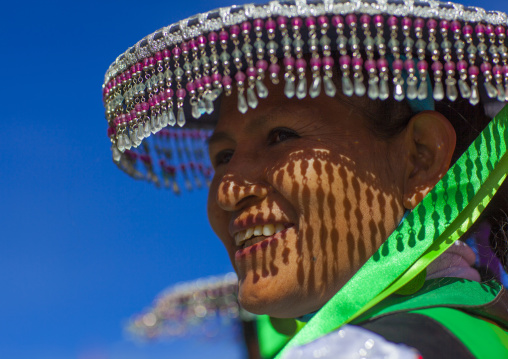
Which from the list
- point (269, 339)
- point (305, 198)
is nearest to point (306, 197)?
point (305, 198)

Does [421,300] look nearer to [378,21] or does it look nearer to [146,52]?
[378,21]

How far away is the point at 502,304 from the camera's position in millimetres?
1639

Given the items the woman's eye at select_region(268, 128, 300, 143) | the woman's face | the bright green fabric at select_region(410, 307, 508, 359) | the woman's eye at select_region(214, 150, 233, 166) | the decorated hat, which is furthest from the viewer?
the decorated hat

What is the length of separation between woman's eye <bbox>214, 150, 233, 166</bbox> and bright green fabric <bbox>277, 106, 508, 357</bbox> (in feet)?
2.59

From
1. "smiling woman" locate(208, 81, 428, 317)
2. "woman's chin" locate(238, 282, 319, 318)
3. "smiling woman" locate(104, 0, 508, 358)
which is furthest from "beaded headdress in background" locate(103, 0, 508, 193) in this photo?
"woman's chin" locate(238, 282, 319, 318)

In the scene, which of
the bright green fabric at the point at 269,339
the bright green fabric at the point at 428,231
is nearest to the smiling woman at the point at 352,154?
the bright green fabric at the point at 428,231

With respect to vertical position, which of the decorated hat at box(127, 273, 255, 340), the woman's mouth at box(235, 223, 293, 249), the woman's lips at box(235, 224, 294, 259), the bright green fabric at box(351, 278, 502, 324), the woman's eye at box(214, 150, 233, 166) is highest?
the decorated hat at box(127, 273, 255, 340)

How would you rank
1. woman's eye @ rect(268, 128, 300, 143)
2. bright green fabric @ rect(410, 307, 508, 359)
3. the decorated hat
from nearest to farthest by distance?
bright green fabric @ rect(410, 307, 508, 359), woman's eye @ rect(268, 128, 300, 143), the decorated hat

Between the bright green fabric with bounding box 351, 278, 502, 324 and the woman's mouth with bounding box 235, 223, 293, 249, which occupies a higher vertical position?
the woman's mouth with bounding box 235, 223, 293, 249

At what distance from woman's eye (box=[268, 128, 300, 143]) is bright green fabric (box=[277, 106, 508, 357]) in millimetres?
463

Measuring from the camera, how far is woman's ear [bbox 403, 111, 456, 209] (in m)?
1.89

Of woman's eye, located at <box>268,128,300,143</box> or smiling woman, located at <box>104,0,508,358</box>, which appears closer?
smiling woman, located at <box>104,0,508,358</box>

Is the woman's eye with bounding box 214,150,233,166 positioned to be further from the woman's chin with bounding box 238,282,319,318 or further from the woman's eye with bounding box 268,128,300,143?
the woman's chin with bounding box 238,282,319,318

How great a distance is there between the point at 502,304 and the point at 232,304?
6.40 meters
